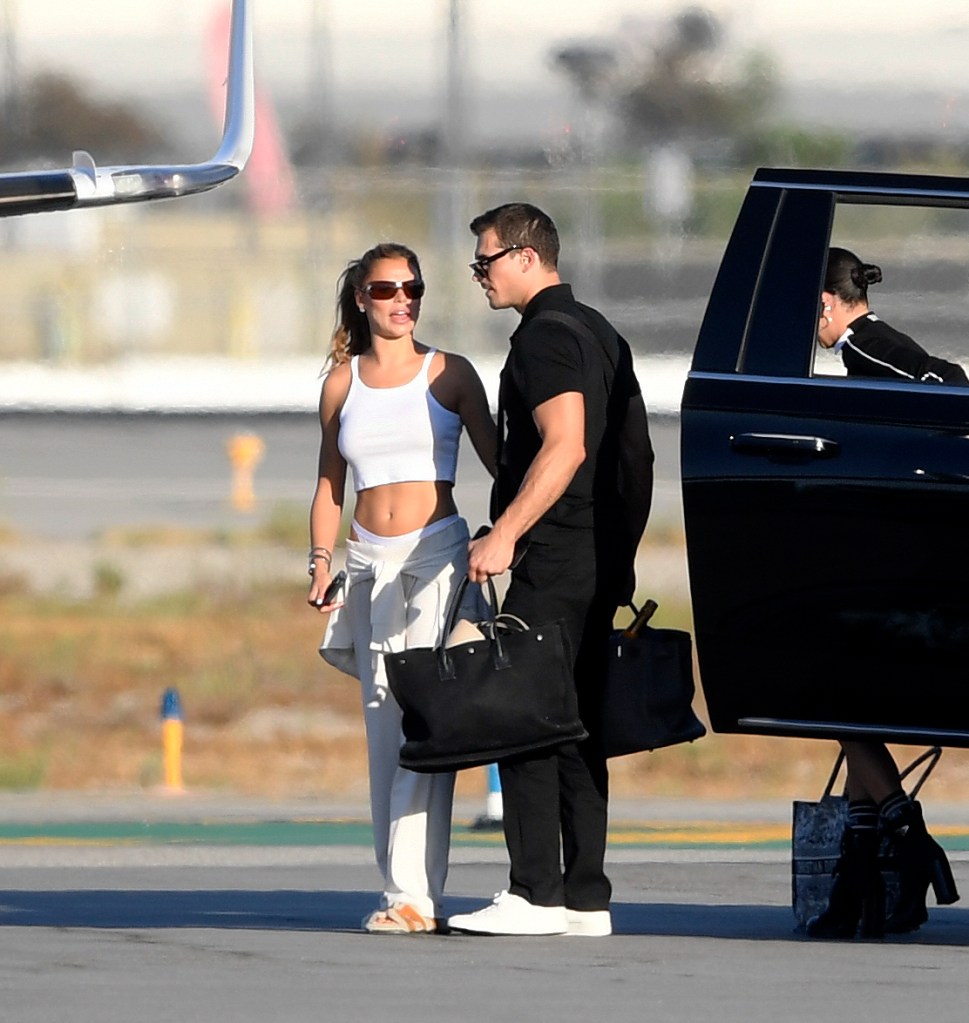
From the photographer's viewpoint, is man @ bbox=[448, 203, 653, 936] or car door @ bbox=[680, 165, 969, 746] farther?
man @ bbox=[448, 203, 653, 936]

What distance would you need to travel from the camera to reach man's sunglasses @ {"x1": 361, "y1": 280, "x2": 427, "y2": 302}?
7055mm

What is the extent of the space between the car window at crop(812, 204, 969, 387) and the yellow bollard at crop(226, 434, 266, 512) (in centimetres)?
559

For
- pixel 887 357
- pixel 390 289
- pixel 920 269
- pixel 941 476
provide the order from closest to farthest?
pixel 941 476, pixel 887 357, pixel 390 289, pixel 920 269

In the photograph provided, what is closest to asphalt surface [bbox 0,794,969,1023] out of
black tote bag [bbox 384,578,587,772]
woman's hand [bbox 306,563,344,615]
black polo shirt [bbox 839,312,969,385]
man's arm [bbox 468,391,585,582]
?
black tote bag [bbox 384,578,587,772]

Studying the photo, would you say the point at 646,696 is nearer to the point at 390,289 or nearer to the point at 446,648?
the point at 446,648

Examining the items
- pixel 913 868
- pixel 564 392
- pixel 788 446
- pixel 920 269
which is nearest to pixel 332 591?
pixel 564 392

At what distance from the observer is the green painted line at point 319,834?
9.69 meters

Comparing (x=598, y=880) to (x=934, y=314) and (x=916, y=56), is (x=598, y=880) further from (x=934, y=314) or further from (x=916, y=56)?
(x=916, y=56)

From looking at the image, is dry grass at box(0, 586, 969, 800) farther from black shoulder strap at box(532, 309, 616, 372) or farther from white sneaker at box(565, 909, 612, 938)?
black shoulder strap at box(532, 309, 616, 372)

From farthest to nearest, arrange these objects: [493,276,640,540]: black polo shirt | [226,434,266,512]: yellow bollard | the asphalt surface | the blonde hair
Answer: [226,434,266,512]: yellow bollard < the blonde hair < [493,276,640,540]: black polo shirt < the asphalt surface

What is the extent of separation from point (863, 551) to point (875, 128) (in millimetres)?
20712

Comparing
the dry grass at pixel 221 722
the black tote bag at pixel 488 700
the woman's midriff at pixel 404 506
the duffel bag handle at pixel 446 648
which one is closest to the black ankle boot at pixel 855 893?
the black tote bag at pixel 488 700

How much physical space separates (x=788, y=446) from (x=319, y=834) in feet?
12.7

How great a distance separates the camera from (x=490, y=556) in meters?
6.64
